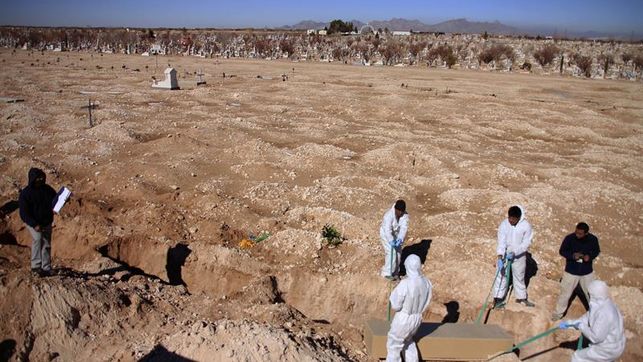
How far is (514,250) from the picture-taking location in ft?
21.8

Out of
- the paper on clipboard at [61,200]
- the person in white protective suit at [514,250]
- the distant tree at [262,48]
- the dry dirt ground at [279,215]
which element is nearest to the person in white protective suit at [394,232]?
the dry dirt ground at [279,215]

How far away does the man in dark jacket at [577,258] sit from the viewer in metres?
Answer: 6.15

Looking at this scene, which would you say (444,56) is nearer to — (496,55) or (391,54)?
(496,55)

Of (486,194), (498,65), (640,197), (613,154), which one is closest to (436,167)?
(486,194)

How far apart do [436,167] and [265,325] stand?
25.4 feet

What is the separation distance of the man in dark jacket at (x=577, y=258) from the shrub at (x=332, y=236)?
3463 mm

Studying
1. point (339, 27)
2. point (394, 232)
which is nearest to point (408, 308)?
point (394, 232)

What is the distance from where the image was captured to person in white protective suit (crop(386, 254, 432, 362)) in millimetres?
5031

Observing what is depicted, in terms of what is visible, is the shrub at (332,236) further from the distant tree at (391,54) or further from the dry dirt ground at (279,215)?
the distant tree at (391,54)

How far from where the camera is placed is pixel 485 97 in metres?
23.4

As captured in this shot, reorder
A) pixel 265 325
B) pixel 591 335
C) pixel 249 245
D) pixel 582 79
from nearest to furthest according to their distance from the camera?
pixel 591 335 < pixel 265 325 < pixel 249 245 < pixel 582 79

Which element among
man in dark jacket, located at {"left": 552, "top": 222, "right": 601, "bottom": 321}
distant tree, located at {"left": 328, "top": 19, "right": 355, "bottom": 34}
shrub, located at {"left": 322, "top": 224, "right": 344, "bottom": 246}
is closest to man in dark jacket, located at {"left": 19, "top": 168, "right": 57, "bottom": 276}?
shrub, located at {"left": 322, "top": 224, "right": 344, "bottom": 246}

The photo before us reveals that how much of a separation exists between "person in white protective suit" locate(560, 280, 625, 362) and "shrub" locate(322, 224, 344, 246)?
4160mm

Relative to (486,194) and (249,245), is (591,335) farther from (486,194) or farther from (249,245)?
(486,194)
